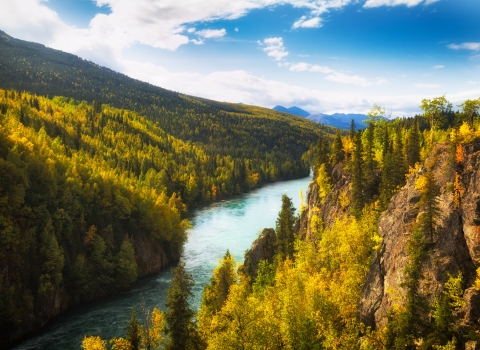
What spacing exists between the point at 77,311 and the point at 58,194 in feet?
76.0

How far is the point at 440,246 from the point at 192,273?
55179 millimetres

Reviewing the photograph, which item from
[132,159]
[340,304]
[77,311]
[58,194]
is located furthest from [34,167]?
[132,159]

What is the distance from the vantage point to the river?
55.7 metres

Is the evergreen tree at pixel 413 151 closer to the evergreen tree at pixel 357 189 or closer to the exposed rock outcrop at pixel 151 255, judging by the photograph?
the evergreen tree at pixel 357 189

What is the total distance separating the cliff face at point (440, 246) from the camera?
101 feet

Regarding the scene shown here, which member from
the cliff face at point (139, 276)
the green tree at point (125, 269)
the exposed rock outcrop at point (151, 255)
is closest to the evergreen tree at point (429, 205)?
the cliff face at point (139, 276)

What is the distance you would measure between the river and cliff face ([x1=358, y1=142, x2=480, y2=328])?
36.0 metres

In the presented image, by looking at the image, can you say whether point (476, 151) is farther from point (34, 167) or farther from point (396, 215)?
point (34, 167)

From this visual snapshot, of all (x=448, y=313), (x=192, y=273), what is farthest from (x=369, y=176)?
(x=192, y=273)

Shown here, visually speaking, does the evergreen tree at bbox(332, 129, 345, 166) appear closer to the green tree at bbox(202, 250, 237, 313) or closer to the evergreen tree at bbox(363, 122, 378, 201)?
the evergreen tree at bbox(363, 122, 378, 201)

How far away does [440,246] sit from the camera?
Answer: 108ft

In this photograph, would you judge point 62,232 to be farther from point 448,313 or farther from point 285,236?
point 448,313

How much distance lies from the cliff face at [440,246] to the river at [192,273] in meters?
36.0

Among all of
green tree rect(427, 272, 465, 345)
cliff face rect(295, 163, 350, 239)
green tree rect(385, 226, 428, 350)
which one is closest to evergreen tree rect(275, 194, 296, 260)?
cliff face rect(295, 163, 350, 239)
